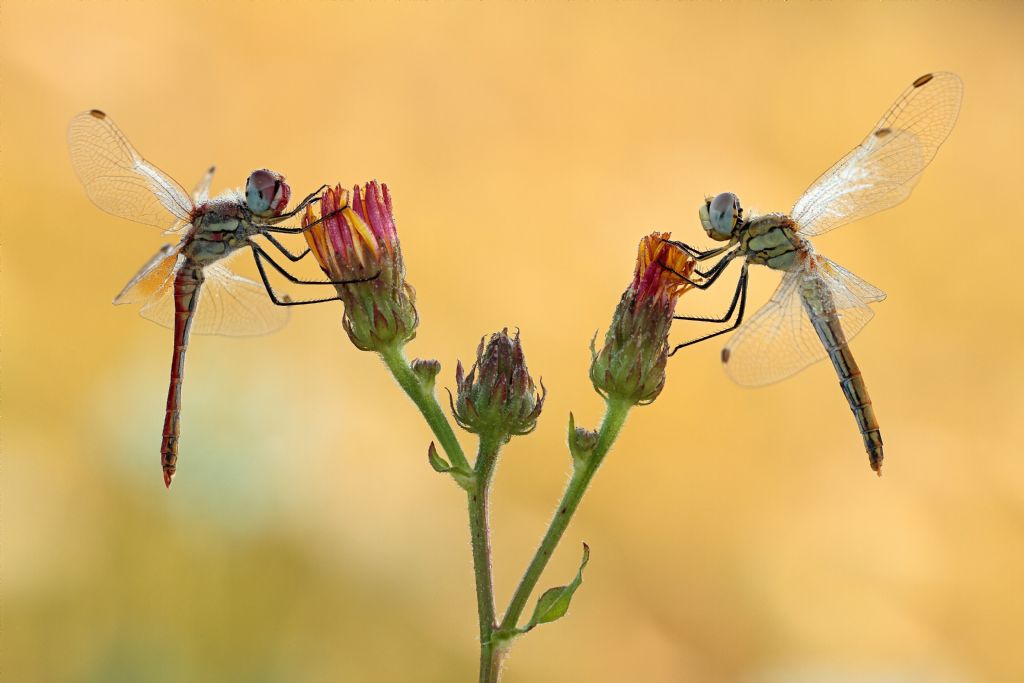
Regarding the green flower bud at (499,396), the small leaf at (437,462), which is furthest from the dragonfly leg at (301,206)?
the small leaf at (437,462)

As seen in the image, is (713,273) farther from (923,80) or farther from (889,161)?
(923,80)

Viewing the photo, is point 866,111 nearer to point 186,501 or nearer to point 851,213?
point 851,213

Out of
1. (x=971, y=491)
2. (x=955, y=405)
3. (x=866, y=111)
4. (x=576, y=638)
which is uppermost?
(x=866, y=111)

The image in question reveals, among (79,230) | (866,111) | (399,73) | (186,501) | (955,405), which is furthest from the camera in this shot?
(866,111)

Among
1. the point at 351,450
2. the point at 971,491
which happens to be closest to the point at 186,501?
the point at 351,450

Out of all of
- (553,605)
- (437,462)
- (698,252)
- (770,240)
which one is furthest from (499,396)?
(770,240)

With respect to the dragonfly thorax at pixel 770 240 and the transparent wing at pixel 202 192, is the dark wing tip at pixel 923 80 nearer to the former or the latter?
the dragonfly thorax at pixel 770 240

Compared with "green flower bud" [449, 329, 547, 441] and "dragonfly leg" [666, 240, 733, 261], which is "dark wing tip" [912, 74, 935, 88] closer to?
"dragonfly leg" [666, 240, 733, 261]
